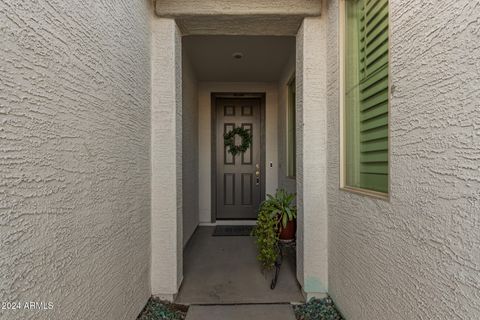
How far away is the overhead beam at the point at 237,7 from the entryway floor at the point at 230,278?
2.15 m

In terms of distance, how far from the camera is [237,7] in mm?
1948

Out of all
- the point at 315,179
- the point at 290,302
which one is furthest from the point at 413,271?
the point at 290,302

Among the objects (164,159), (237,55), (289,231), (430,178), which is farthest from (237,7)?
(289,231)

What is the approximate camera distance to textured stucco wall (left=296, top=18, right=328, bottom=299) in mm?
2016

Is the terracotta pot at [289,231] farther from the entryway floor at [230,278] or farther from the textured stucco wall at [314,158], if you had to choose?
the entryway floor at [230,278]

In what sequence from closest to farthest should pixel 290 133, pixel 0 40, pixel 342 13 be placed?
1. pixel 0 40
2. pixel 342 13
3. pixel 290 133

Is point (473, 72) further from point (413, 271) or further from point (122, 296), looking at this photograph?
point (122, 296)

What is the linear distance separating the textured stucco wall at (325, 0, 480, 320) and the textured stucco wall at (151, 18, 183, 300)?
1.34 metres

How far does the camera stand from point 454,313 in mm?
831

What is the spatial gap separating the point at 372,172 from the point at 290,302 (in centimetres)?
121

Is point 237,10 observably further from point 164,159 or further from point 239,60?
point 239,60

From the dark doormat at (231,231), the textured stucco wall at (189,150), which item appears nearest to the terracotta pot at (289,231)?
the textured stucco wall at (189,150)

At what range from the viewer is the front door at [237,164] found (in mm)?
4539

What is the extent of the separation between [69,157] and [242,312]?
156cm
